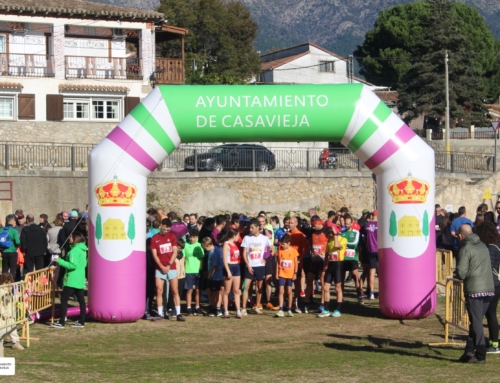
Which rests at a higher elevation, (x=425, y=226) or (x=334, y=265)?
(x=425, y=226)

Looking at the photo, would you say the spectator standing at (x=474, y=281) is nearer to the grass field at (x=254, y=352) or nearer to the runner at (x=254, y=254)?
the grass field at (x=254, y=352)

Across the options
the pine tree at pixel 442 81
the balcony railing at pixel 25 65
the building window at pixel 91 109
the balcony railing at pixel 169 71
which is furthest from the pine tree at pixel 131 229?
the pine tree at pixel 442 81

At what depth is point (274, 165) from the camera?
30.0 m

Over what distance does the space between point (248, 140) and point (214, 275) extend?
243 centimetres

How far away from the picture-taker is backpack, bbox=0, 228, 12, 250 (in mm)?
16969

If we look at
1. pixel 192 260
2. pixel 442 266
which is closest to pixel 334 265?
pixel 442 266

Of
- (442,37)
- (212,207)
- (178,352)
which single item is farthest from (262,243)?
(442,37)

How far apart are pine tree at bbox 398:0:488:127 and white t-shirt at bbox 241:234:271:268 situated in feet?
111

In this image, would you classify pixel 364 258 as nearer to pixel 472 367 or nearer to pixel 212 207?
pixel 472 367

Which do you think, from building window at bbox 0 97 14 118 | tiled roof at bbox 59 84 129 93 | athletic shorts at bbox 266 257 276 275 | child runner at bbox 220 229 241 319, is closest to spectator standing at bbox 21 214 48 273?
child runner at bbox 220 229 241 319

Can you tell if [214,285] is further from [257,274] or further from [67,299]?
[67,299]

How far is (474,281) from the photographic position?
1072 cm

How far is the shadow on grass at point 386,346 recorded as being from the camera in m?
11.5

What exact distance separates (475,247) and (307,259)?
212 inches
